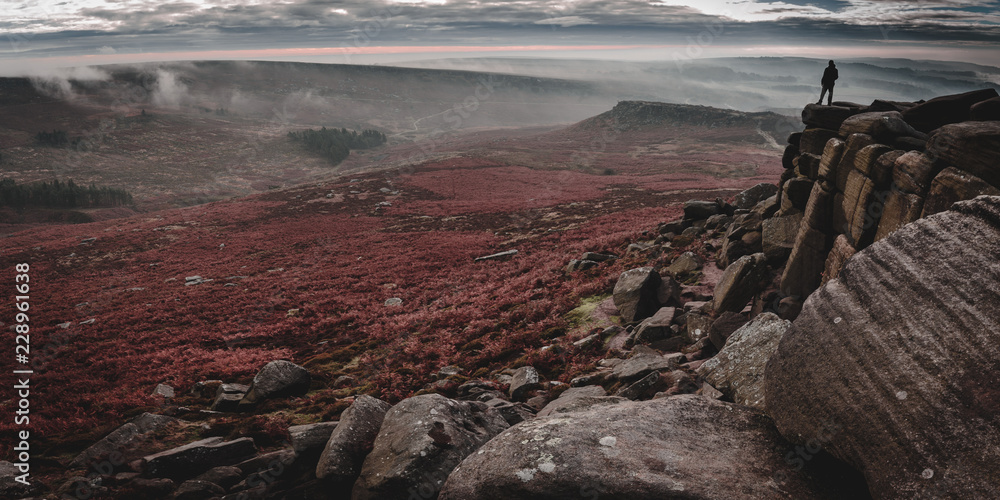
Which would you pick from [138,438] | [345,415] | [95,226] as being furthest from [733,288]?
[95,226]

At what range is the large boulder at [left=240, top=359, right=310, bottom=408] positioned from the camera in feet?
47.9

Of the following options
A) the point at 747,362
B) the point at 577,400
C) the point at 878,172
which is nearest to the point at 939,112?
the point at 878,172

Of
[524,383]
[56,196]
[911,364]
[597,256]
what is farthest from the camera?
[56,196]

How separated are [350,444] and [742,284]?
1316 cm

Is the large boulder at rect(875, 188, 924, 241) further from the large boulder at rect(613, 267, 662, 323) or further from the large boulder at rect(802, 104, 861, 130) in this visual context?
the large boulder at rect(613, 267, 662, 323)

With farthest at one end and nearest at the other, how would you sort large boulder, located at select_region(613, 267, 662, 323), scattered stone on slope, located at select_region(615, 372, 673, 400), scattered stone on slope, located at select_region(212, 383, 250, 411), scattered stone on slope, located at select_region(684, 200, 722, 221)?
scattered stone on slope, located at select_region(684, 200, 722, 221) → large boulder, located at select_region(613, 267, 662, 323) → scattered stone on slope, located at select_region(212, 383, 250, 411) → scattered stone on slope, located at select_region(615, 372, 673, 400)

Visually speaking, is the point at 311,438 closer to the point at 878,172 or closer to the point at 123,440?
the point at 123,440

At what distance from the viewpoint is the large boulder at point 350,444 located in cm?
869

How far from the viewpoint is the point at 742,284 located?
15289 millimetres

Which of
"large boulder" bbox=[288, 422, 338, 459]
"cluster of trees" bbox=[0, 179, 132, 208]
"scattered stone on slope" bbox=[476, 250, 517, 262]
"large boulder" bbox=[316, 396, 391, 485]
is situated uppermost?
"large boulder" bbox=[316, 396, 391, 485]

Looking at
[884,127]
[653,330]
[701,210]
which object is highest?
[884,127]

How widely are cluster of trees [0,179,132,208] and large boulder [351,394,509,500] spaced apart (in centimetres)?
12911

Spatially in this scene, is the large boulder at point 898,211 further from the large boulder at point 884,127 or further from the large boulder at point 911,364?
the large boulder at point 911,364

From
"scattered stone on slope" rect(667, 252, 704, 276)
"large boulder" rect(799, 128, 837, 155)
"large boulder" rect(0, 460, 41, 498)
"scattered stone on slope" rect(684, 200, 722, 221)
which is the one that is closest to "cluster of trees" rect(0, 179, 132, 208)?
"large boulder" rect(0, 460, 41, 498)
